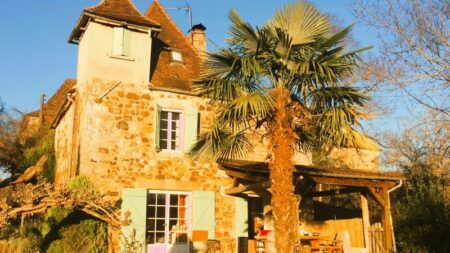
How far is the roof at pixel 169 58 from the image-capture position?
14.0m

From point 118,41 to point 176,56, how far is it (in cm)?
243

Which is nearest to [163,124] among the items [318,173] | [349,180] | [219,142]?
[219,142]

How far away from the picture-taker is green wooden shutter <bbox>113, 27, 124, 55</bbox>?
43.2 feet

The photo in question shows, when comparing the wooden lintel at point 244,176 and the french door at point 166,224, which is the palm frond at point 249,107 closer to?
the wooden lintel at point 244,176

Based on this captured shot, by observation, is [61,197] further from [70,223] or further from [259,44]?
[259,44]

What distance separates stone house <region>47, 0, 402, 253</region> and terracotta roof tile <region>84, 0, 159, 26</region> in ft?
0.10

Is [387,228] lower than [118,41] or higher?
lower

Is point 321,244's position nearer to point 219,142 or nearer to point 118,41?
point 219,142

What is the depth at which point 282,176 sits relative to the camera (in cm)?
845

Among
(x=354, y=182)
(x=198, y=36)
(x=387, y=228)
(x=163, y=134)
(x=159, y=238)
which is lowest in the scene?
(x=159, y=238)

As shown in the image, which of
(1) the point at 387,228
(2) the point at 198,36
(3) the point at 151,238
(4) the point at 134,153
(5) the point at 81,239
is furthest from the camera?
(2) the point at 198,36

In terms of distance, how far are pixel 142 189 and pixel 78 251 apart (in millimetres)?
2258

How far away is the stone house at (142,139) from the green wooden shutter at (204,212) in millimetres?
28

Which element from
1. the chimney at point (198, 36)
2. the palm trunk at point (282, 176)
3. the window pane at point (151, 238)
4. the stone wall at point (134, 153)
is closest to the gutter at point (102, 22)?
the stone wall at point (134, 153)
